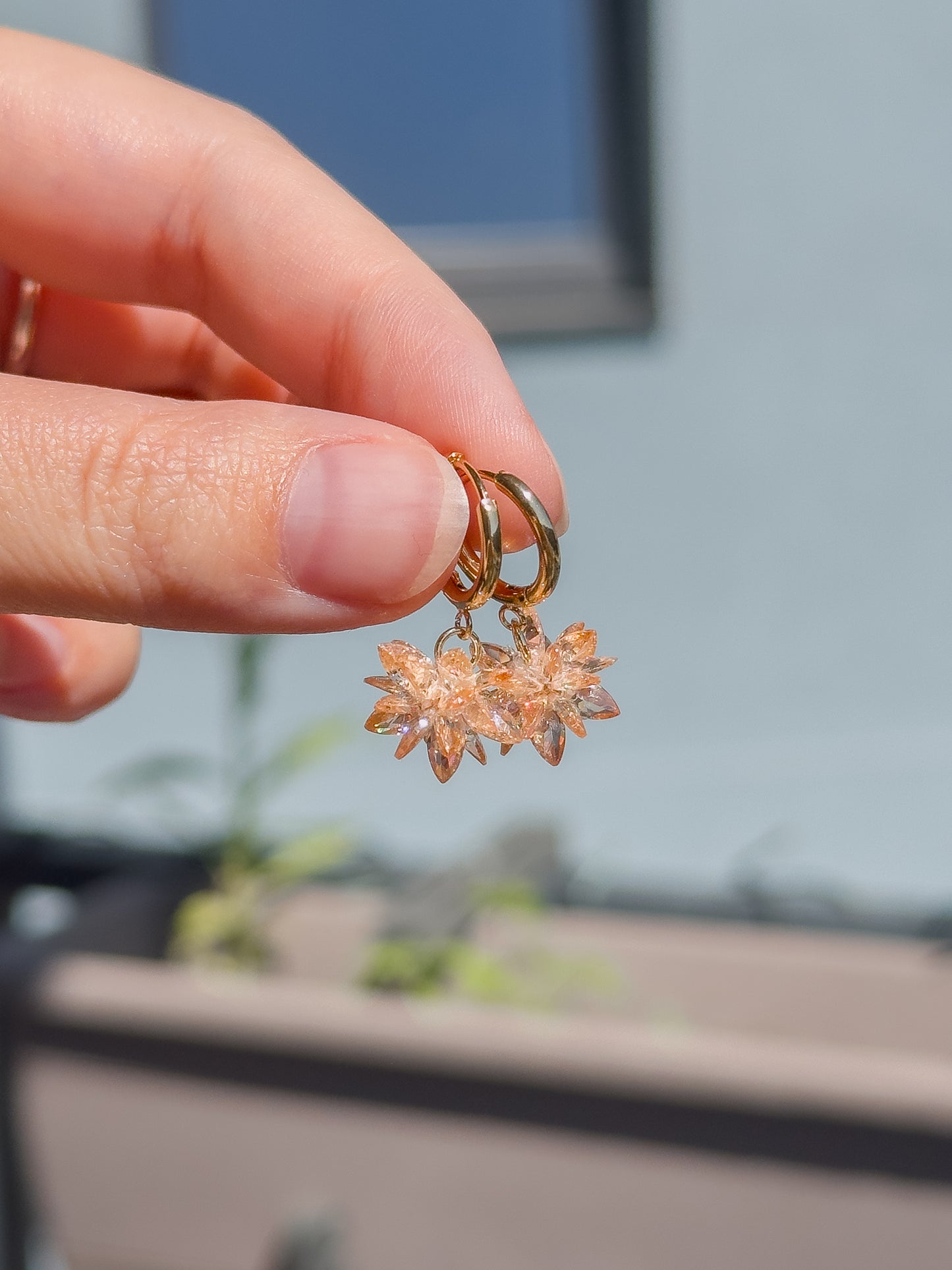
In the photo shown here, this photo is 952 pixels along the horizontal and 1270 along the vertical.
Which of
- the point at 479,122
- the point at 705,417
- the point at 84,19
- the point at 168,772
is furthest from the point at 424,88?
the point at 168,772

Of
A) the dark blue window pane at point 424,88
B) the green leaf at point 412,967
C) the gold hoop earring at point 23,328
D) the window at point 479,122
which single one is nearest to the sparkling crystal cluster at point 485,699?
the gold hoop earring at point 23,328

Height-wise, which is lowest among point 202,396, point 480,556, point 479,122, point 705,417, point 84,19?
point 480,556

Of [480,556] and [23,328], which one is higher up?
[23,328]

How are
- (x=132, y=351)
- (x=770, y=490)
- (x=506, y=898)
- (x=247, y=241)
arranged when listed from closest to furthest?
1. (x=247, y=241)
2. (x=132, y=351)
3. (x=506, y=898)
4. (x=770, y=490)

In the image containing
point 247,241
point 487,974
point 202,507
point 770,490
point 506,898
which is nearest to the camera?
point 202,507

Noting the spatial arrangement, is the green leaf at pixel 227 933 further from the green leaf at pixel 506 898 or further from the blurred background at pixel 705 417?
the green leaf at pixel 506 898

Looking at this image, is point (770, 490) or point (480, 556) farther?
point (770, 490)

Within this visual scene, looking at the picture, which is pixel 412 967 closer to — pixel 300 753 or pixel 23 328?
pixel 300 753
